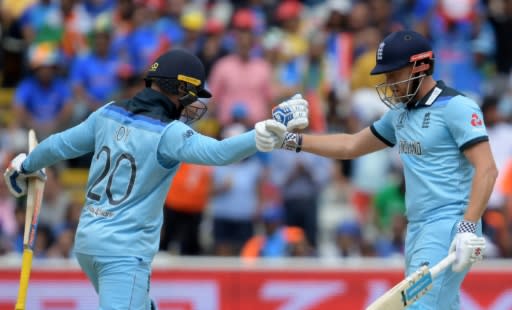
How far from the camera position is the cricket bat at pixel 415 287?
695 centimetres

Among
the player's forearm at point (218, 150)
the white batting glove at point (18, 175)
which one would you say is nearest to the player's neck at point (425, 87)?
the player's forearm at point (218, 150)

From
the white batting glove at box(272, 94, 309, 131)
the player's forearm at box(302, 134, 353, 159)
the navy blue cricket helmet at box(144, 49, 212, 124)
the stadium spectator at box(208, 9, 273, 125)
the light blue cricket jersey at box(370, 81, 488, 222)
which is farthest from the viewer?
the stadium spectator at box(208, 9, 273, 125)

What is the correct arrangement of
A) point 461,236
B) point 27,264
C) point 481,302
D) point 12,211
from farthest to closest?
point 12,211, point 481,302, point 27,264, point 461,236

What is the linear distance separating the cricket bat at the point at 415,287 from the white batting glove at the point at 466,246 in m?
0.06

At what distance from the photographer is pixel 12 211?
12.2 meters

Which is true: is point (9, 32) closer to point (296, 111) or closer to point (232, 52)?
point (232, 52)

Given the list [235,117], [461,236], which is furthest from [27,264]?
[235,117]

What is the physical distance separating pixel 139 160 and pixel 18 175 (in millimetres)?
1232

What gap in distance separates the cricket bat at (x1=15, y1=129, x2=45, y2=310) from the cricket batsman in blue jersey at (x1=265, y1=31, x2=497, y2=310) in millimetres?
2498

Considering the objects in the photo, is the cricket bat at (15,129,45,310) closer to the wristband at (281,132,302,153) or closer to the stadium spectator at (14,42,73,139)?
the wristband at (281,132,302,153)

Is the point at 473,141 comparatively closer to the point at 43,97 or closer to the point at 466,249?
the point at 466,249

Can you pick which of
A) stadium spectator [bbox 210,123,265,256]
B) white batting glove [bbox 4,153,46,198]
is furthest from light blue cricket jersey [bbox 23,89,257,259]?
stadium spectator [bbox 210,123,265,256]

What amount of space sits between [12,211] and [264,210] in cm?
271

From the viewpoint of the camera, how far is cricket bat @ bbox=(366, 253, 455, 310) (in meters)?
6.95
